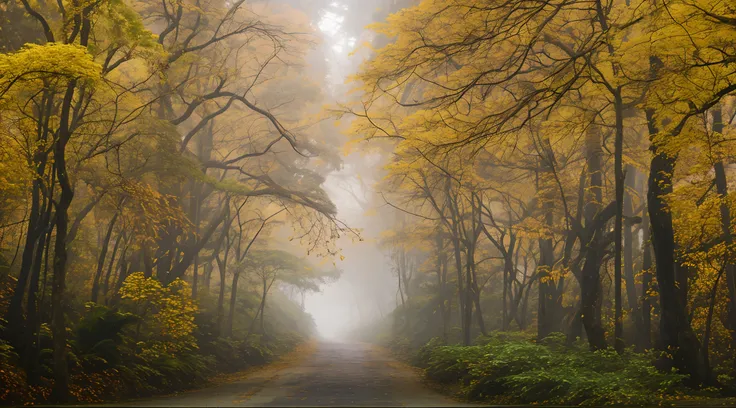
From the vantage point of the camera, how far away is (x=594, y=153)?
14.4 metres

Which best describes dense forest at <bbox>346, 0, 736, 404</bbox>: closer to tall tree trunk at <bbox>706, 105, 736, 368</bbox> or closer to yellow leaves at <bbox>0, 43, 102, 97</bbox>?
tall tree trunk at <bbox>706, 105, 736, 368</bbox>

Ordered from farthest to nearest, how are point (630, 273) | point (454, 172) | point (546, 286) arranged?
point (630, 273), point (546, 286), point (454, 172)

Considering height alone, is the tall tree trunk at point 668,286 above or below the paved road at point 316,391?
above

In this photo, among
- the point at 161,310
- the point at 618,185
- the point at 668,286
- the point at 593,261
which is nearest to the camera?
the point at 668,286

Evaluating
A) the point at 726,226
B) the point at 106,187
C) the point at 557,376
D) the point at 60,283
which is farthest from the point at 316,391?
the point at 726,226

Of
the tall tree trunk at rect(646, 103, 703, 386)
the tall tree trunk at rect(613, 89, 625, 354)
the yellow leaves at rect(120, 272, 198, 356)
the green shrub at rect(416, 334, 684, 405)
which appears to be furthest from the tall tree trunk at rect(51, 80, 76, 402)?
the tall tree trunk at rect(646, 103, 703, 386)

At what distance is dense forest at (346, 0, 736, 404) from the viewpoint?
314 inches

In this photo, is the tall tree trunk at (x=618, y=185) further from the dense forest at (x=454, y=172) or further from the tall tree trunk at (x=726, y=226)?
the tall tree trunk at (x=726, y=226)

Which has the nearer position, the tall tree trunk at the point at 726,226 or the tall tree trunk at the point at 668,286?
the tall tree trunk at the point at 668,286

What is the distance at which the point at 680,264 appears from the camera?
11.1 meters

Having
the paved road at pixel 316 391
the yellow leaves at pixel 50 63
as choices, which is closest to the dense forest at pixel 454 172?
the yellow leaves at pixel 50 63

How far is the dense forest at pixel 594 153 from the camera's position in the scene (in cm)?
797

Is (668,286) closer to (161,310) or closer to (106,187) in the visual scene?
(161,310)

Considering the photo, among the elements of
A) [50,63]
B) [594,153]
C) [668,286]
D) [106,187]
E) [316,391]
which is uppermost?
[594,153]
